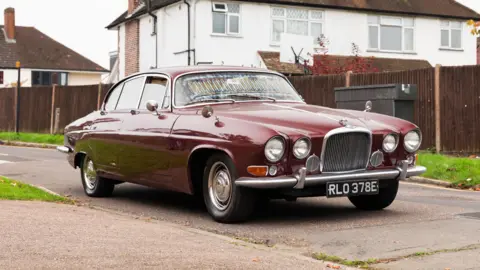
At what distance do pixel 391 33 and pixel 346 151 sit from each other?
29201 millimetres

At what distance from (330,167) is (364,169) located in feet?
1.37

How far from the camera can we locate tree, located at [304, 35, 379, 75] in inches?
1161

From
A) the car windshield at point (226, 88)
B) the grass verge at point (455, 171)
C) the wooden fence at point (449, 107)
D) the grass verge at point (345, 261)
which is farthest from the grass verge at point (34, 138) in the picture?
the grass verge at point (345, 261)

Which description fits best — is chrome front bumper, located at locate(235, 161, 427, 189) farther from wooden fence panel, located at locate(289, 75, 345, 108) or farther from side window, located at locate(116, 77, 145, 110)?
wooden fence panel, located at locate(289, 75, 345, 108)

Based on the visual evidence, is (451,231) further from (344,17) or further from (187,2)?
(344,17)

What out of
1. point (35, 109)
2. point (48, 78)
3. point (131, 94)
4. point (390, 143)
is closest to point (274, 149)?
point (390, 143)

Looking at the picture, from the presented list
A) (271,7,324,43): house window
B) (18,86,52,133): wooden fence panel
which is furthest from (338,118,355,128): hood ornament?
(271,7,324,43): house window

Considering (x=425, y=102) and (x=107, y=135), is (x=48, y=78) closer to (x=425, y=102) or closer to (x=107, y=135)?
(x=425, y=102)

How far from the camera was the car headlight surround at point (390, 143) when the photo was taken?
832cm

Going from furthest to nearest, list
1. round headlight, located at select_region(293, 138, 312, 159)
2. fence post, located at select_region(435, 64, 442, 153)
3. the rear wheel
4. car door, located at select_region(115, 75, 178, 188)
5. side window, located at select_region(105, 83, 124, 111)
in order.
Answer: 1. fence post, located at select_region(435, 64, 442, 153)
2. the rear wheel
3. side window, located at select_region(105, 83, 124, 111)
4. car door, located at select_region(115, 75, 178, 188)
5. round headlight, located at select_region(293, 138, 312, 159)

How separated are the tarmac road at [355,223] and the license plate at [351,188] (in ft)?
1.02

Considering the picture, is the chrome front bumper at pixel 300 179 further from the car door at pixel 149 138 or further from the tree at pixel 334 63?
the tree at pixel 334 63

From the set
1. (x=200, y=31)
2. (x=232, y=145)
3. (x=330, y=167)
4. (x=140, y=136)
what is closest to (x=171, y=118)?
(x=140, y=136)

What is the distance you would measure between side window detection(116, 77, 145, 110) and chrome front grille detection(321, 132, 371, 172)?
3000mm
